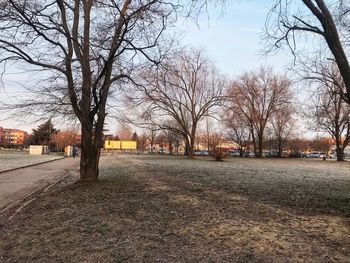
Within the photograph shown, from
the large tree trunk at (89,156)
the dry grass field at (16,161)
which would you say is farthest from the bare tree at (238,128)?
the large tree trunk at (89,156)

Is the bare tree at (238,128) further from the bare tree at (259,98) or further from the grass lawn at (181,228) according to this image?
the grass lawn at (181,228)

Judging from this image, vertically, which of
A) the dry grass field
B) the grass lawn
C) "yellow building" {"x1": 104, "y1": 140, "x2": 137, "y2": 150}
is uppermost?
"yellow building" {"x1": 104, "y1": 140, "x2": 137, "y2": 150}

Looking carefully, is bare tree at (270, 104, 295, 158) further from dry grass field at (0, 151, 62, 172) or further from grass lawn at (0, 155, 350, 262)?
grass lawn at (0, 155, 350, 262)

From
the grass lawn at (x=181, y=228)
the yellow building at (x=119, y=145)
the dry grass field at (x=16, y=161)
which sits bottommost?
the grass lawn at (x=181, y=228)

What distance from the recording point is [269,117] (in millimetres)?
60219

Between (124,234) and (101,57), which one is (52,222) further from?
(101,57)


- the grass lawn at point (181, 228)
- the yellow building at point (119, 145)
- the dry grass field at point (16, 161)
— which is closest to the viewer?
the grass lawn at point (181, 228)

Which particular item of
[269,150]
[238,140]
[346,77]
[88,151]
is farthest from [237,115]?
[346,77]

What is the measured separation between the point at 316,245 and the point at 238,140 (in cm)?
6571

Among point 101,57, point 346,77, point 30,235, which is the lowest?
point 30,235

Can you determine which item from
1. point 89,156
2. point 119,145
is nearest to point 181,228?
point 89,156

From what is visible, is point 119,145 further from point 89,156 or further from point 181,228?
point 181,228

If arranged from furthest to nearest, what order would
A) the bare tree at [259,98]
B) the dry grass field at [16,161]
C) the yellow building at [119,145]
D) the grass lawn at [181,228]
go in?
1. the yellow building at [119,145]
2. the bare tree at [259,98]
3. the dry grass field at [16,161]
4. the grass lawn at [181,228]

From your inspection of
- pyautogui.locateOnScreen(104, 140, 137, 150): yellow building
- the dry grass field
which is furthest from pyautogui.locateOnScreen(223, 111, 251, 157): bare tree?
pyautogui.locateOnScreen(104, 140, 137, 150): yellow building
